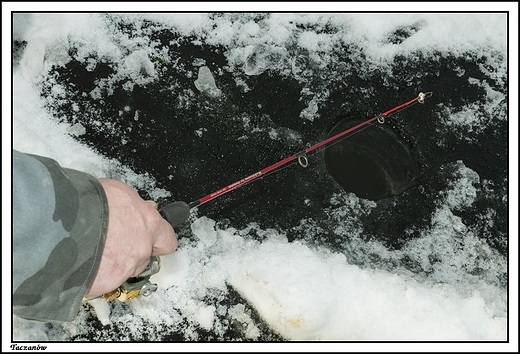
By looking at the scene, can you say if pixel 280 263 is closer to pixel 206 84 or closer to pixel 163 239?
pixel 163 239

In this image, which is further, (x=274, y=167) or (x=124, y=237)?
(x=274, y=167)

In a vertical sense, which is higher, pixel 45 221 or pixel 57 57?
pixel 57 57

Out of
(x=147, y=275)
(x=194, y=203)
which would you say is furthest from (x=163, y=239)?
(x=194, y=203)

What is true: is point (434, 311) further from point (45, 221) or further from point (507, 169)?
point (45, 221)

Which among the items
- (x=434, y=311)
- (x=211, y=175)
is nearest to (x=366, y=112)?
(x=211, y=175)

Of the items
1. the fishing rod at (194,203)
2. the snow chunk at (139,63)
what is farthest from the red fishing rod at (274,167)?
the snow chunk at (139,63)

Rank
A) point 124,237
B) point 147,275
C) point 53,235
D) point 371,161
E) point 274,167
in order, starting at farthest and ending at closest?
point 371,161
point 274,167
point 147,275
point 124,237
point 53,235

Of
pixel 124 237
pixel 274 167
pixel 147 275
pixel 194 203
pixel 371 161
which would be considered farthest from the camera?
pixel 371 161
